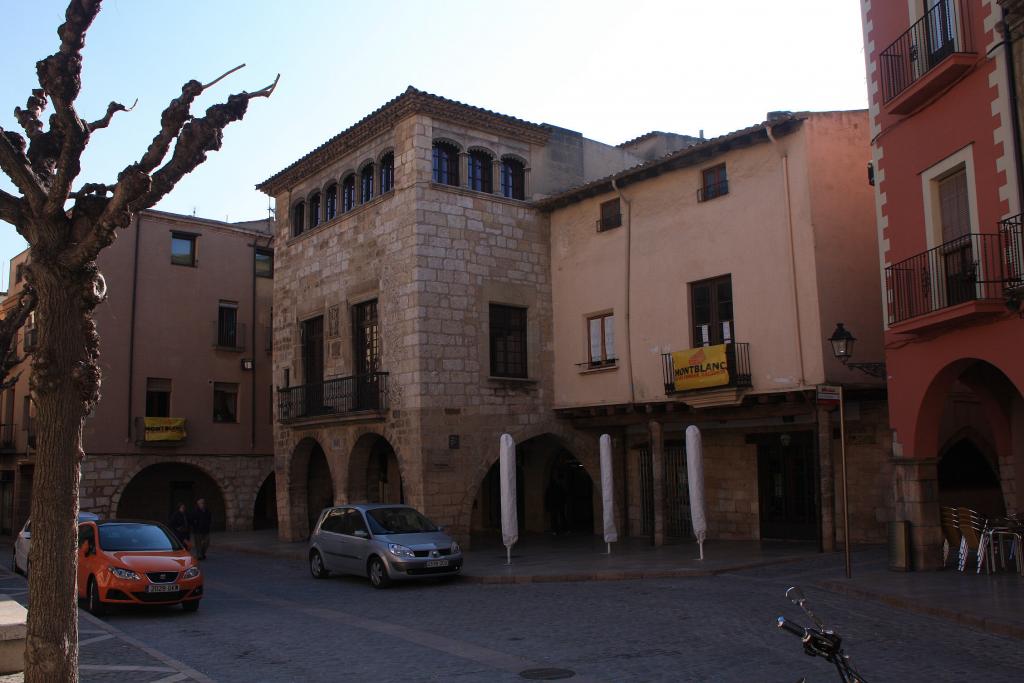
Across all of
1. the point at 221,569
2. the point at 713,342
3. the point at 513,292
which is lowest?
the point at 221,569

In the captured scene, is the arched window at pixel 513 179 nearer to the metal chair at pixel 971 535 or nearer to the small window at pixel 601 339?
the small window at pixel 601 339

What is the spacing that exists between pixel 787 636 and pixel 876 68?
10.2 metres

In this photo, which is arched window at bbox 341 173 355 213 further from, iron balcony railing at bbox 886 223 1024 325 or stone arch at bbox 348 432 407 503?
iron balcony railing at bbox 886 223 1024 325

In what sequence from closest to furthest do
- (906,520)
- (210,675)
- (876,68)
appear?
1. (210,675)
2. (906,520)
3. (876,68)

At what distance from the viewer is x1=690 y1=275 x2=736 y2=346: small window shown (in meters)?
19.7

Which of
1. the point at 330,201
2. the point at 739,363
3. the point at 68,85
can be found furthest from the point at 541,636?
the point at 330,201

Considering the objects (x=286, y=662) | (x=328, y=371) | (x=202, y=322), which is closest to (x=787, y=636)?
(x=286, y=662)

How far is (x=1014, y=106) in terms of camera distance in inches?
488

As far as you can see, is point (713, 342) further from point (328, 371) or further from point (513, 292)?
point (328, 371)

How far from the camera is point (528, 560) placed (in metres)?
19.1

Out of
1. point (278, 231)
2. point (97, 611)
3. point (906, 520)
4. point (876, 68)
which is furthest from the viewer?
point (278, 231)

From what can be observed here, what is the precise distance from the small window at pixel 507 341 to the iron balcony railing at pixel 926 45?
35.4 ft

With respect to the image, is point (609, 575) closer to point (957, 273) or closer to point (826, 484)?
point (826, 484)

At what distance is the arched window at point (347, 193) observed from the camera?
2525cm
